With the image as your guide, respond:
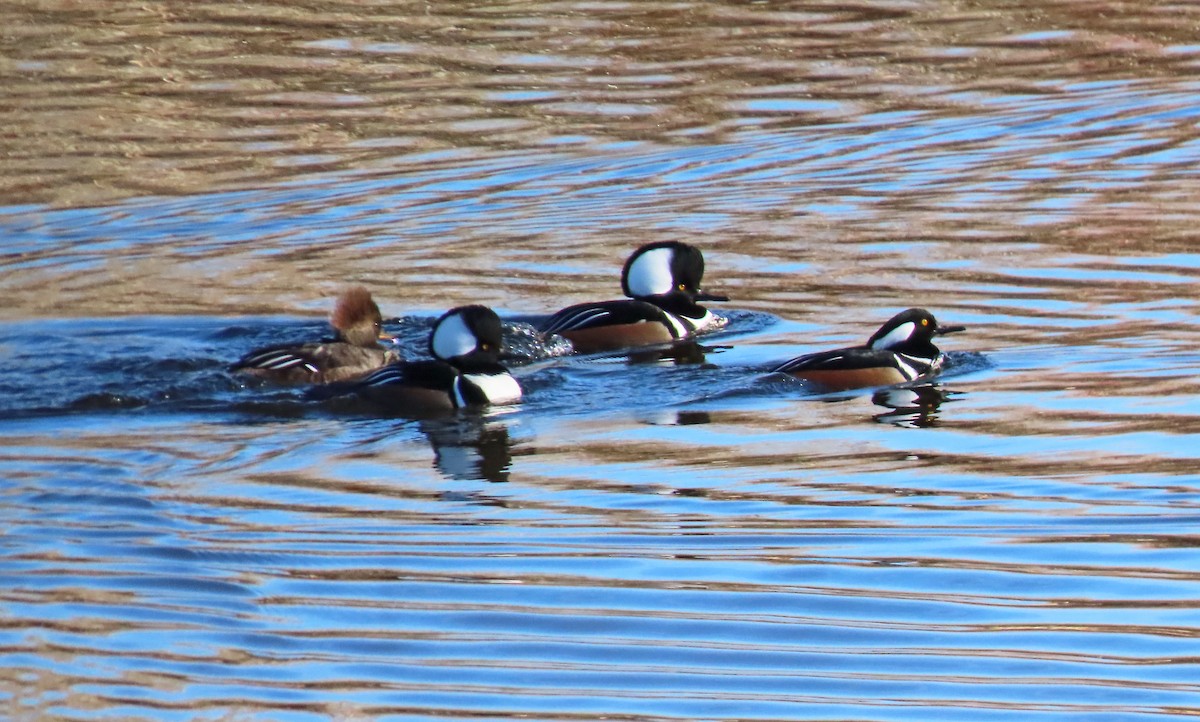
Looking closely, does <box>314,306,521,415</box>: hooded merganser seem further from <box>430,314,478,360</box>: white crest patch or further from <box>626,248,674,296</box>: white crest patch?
<box>626,248,674,296</box>: white crest patch

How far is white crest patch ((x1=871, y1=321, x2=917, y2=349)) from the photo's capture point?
10.9 meters

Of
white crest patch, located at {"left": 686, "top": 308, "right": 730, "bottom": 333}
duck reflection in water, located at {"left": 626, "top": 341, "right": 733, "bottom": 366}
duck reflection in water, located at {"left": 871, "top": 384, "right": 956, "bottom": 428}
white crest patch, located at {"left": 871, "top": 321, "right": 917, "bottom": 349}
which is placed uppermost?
white crest patch, located at {"left": 871, "top": 321, "right": 917, "bottom": 349}

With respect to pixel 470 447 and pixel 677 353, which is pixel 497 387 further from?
pixel 677 353


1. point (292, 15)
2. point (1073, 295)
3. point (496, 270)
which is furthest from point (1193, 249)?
point (292, 15)

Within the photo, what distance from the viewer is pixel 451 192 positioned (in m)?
16.2

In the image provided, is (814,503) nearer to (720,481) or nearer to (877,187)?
(720,481)

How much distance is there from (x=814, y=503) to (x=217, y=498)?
7.89ft

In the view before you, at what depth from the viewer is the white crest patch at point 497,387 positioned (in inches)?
428

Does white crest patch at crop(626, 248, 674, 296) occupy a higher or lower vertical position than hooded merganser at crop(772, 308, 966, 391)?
higher

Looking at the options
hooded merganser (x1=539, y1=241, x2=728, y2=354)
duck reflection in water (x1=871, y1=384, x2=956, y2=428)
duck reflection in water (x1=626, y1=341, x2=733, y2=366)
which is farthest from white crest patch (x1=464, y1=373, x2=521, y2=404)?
duck reflection in water (x1=871, y1=384, x2=956, y2=428)

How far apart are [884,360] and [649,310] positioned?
2.19m

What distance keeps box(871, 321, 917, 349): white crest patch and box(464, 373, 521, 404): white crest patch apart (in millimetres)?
1945

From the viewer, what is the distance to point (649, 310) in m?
12.6

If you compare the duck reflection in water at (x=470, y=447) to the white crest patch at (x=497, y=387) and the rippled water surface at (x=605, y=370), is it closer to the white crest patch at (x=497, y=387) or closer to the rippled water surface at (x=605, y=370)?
the rippled water surface at (x=605, y=370)
